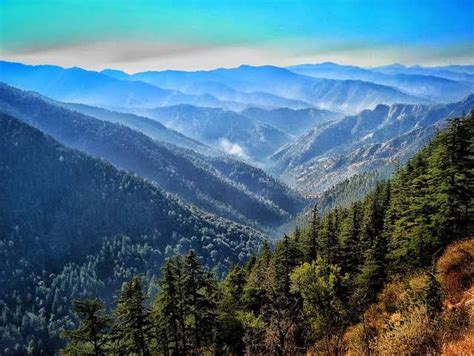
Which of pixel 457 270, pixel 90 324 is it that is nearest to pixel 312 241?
pixel 90 324

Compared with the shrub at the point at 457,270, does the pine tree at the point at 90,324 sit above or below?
below

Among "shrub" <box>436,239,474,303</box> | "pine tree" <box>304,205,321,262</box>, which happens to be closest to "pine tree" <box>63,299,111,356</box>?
"pine tree" <box>304,205,321,262</box>

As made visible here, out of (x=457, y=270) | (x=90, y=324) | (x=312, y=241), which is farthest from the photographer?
(x=312, y=241)

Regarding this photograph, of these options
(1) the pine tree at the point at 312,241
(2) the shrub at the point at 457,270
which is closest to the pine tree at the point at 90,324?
(1) the pine tree at the point at 312,241

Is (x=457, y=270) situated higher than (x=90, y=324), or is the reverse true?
(x=457, y=270)

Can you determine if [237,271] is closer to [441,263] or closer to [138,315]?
[138,315]

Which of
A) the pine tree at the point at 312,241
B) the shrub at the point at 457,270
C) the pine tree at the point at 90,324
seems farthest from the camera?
the pine tree at the point at 312,241

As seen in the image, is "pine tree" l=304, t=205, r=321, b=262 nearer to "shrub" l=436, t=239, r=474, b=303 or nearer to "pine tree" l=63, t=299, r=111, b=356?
"shrub" l=436, t=239, r=474, b=303

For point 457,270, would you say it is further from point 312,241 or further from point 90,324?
point 312,241

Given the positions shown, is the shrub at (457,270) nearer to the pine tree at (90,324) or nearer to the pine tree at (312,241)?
the pine tree at (312,241)

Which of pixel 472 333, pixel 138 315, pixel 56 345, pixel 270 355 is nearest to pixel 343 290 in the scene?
pixel 138 315

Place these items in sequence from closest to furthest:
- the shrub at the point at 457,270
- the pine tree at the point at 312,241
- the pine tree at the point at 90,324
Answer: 1. the shrub at the point at 457,270
2. the pine tree at the point at 90,324
3. the pine tree at the point at 312,241
